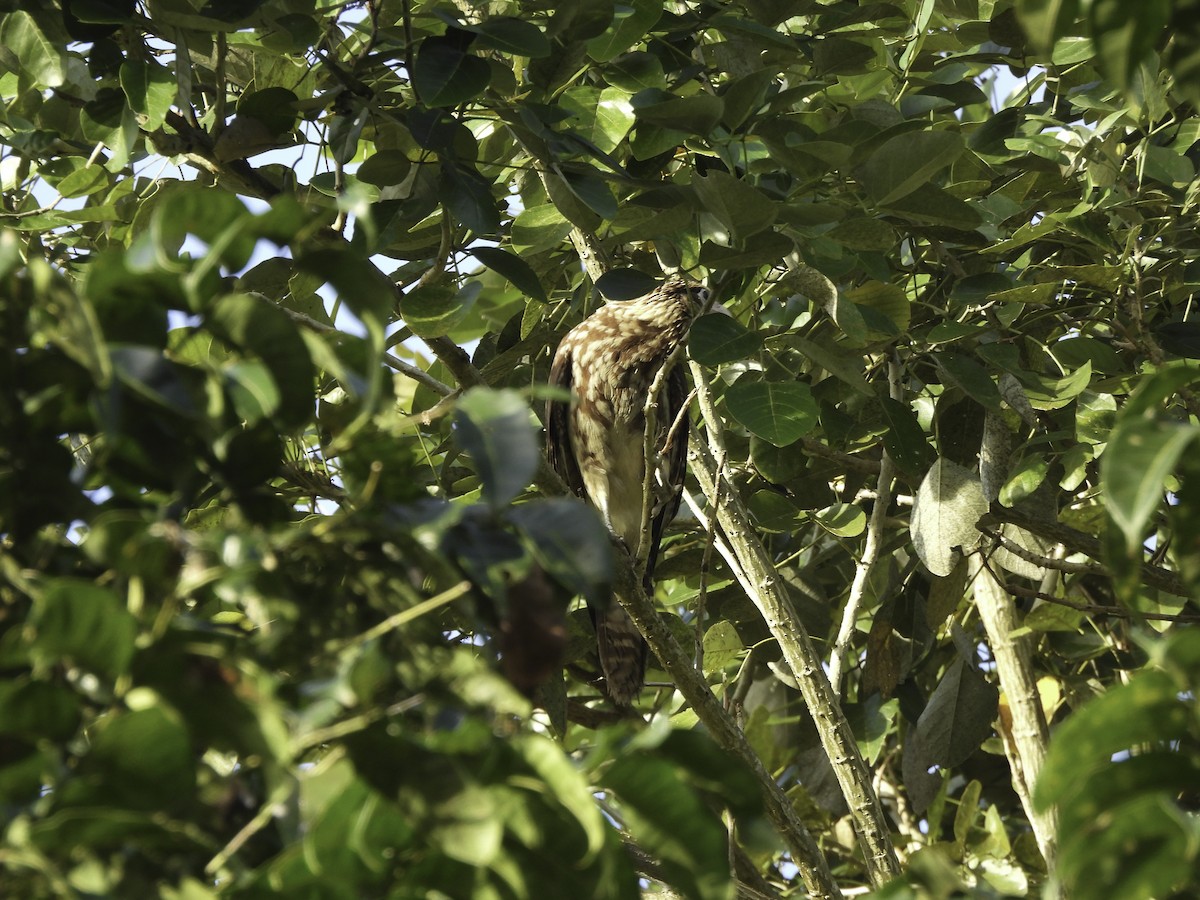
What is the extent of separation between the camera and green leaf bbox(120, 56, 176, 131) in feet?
5.69

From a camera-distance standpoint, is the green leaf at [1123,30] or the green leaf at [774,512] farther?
the green leaf at [774,512]

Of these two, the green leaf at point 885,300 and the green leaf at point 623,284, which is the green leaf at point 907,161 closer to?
the green leaf at point 885,300

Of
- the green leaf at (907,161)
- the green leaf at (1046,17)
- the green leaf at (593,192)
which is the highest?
the green leaf at (1046,17)

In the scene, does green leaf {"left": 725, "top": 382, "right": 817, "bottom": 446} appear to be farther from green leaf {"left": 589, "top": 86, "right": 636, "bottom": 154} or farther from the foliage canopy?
green leaf {"left": 589, "top": 86, "right": 636, "bottom": 154}

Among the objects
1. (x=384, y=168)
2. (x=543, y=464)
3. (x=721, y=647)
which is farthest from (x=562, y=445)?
(x=384, y=168)

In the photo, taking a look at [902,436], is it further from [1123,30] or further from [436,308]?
[1123,30]

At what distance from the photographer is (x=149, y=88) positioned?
1.75 metres

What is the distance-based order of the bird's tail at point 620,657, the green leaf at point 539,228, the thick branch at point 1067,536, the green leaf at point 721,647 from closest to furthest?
the green leaf at point 539,228
the thick branch at point 1067,536
the green leaf at point 721,647
the bird's tail at point 620,657

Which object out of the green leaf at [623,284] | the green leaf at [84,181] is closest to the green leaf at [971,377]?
the green leaf at [623,284]

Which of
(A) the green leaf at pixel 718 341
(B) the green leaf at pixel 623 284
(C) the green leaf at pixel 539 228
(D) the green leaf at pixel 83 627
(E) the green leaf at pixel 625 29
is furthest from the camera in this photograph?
(C) the green leaf at pixel 539 228

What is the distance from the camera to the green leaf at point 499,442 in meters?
0.78

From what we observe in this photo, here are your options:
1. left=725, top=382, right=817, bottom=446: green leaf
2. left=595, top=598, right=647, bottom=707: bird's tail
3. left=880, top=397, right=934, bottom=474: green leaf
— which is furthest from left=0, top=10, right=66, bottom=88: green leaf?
left=595, top=598, right=647, bottom=707: bird's tail

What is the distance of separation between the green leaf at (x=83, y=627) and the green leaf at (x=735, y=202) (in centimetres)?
112

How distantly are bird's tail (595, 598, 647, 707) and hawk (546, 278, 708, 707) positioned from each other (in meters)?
0.12
